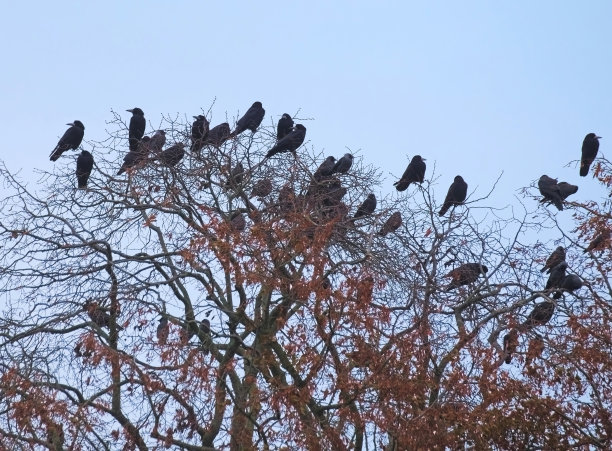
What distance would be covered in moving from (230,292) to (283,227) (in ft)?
5.14

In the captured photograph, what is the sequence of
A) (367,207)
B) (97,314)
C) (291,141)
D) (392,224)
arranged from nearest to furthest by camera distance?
(97,314)
(392,224)
(367,207)
(291,141)

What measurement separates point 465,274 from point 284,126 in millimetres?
4812

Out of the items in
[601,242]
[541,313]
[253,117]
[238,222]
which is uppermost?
[253,117]

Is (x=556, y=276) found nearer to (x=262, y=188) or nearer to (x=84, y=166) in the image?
(x=262, y=188)

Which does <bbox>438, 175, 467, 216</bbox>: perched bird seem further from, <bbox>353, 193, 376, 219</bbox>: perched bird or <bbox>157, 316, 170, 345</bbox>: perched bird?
<bbox>157, 316, 170, 345</bbox>: perched bird

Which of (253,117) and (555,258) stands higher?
(253,117)

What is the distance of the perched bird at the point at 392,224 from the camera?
13695 mm

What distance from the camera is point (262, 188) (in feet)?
45.9

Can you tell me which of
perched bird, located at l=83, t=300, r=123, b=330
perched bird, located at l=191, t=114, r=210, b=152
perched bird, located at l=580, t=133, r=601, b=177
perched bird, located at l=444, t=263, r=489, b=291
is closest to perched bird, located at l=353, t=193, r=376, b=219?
perched bird, located at l=444, t=263, r=489, b=291

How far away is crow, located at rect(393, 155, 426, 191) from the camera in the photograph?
1712cm

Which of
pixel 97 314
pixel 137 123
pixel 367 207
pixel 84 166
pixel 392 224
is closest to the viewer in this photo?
pixel 97 314

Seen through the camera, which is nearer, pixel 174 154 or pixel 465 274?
pixel 465 274

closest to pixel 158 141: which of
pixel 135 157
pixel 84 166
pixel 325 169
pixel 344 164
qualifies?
pixel 135 157

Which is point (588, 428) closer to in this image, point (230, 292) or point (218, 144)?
point (230, 292)
